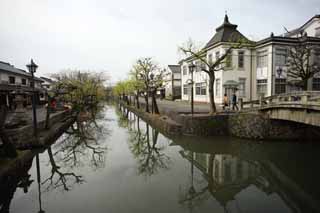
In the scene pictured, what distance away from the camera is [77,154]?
34.0ft

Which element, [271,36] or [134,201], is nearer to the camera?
[134,201]

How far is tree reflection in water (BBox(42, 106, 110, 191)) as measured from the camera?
714 centimetres

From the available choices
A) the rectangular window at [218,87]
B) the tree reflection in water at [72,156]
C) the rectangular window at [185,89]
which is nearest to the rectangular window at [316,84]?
the rectangular window at [218,87]

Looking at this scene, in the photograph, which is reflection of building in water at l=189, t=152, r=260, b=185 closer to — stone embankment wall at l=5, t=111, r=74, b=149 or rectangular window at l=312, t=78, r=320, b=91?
stone embankment wall at l=5, t=111, r=74, b=149

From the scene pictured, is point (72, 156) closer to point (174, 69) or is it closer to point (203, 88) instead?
point (203, 88)

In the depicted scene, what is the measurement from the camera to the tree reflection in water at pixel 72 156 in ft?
23.4

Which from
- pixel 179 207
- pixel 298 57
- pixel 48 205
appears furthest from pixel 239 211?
pixel 298 57

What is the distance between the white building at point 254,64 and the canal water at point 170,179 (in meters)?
10.6

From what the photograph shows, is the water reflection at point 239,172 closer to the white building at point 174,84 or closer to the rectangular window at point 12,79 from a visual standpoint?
the rectangular window at point 12,79

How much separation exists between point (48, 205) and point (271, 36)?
22.1m

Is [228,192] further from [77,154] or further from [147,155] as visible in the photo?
[77,154]

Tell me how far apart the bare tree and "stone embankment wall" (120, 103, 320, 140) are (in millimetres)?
8495

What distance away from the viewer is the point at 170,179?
23.5 ft

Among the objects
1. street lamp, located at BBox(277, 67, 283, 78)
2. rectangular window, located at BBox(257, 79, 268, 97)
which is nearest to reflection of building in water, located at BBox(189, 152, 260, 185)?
street lamp, located at BBox(277, 67, 283, 78)
